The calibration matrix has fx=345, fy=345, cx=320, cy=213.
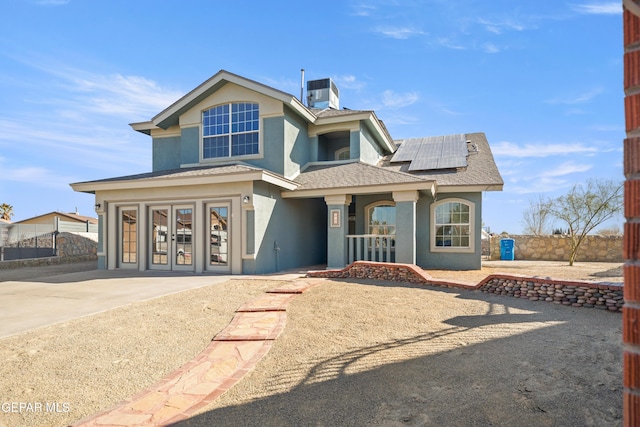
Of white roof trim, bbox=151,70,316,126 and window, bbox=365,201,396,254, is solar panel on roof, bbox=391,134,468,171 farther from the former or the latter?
white roof trim, bbox=151,70,316,126

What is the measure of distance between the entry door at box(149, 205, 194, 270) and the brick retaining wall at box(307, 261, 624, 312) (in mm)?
5167

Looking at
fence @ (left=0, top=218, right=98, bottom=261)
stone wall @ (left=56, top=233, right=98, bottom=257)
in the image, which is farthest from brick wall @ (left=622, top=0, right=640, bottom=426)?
stone wall @ (left=56, top=233, right=98, bottom=257)

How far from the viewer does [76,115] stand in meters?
13.3

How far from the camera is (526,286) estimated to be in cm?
768

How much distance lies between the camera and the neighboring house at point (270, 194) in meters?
11.2

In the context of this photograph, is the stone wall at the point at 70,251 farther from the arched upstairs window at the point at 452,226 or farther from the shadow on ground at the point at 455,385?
the arched upstairs window at the point at 452,226

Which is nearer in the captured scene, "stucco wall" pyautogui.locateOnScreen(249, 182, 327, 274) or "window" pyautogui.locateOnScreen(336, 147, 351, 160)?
"stucco wall" pyautogui.locateOnScreen(249, 182, 327, 274)

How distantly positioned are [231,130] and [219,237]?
4.51 meters

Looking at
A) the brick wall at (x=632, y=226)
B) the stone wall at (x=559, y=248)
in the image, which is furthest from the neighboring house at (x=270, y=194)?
the brick wall at (x=632, y=226)

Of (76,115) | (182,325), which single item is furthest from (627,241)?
(76,115)

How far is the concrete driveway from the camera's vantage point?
591 cm

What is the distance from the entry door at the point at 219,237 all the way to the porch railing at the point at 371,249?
415cm

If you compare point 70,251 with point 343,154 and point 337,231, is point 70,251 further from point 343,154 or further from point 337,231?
point 343,154

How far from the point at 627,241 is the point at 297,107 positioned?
12465mm
